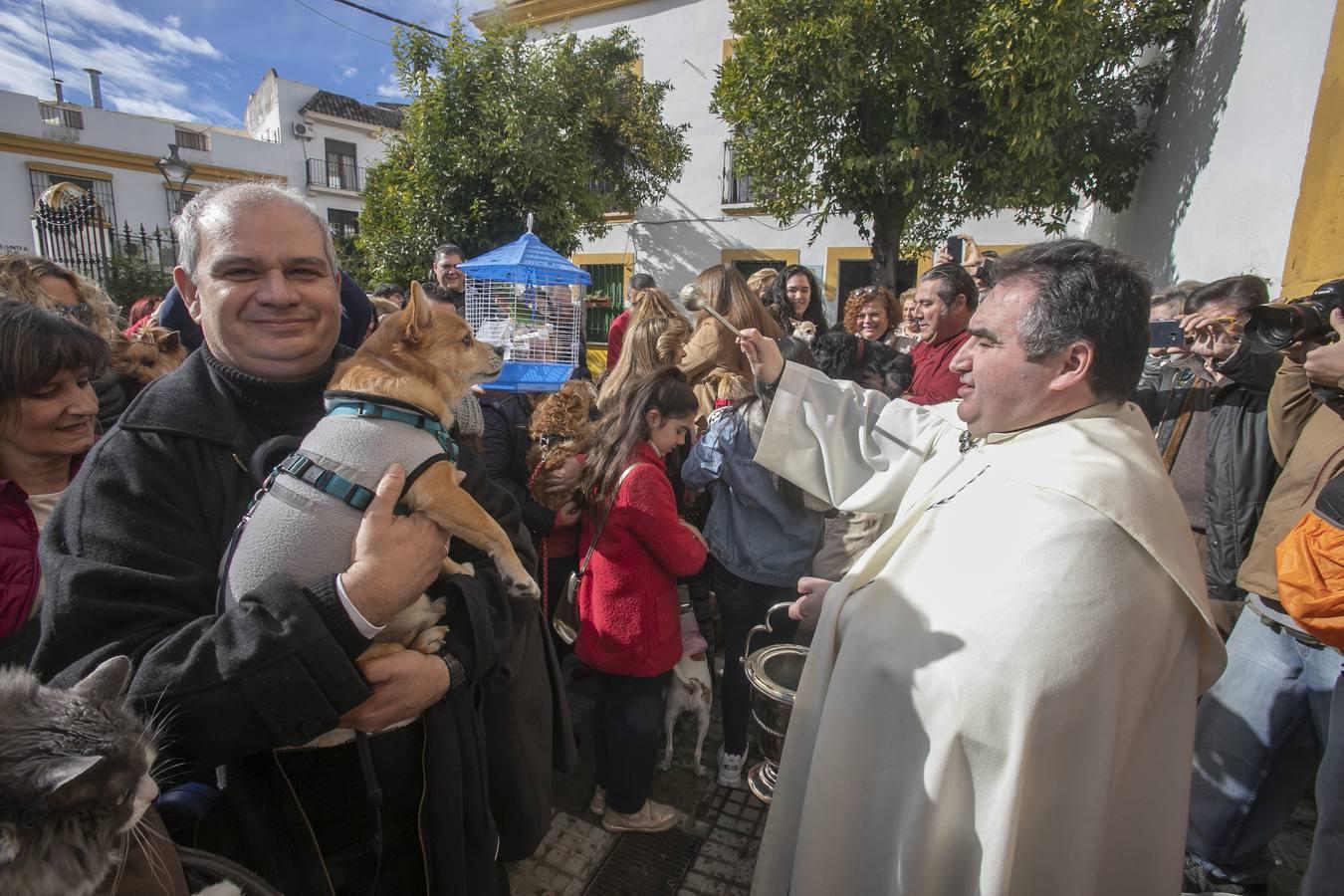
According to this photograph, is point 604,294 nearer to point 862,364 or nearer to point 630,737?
point 862,364

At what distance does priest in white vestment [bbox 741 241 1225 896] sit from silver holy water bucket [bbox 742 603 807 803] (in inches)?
15.3

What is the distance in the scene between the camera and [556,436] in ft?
11.6

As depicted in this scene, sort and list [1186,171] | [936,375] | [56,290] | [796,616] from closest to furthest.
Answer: [796,616]
[56,290]
[936,375]
[1186,171]

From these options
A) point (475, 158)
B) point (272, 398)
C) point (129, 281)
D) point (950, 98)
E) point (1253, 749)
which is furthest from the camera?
point (129, 281)

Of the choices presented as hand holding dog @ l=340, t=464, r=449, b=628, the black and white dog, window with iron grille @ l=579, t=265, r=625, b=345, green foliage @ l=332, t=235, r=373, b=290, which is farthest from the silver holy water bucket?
window with iron grille @ l=579, t=265, r=625, b=345

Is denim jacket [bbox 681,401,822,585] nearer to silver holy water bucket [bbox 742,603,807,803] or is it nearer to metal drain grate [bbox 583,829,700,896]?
silver holy water bucket [bbox 742,603,807,803]

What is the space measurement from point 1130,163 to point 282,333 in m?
13.1

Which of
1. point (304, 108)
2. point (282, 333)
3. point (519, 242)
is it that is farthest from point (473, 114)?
point (304, 108)

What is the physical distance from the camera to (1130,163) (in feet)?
33.9

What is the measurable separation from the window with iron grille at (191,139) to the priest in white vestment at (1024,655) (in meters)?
37.6

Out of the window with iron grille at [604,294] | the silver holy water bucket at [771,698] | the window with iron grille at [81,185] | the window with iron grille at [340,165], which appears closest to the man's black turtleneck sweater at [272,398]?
the silver holy water bucket at [771,698]

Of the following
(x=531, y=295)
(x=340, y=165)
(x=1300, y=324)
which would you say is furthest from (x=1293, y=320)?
(x=340, y=165)

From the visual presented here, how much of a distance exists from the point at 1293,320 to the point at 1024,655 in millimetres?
2121

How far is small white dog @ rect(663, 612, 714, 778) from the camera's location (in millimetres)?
3498
